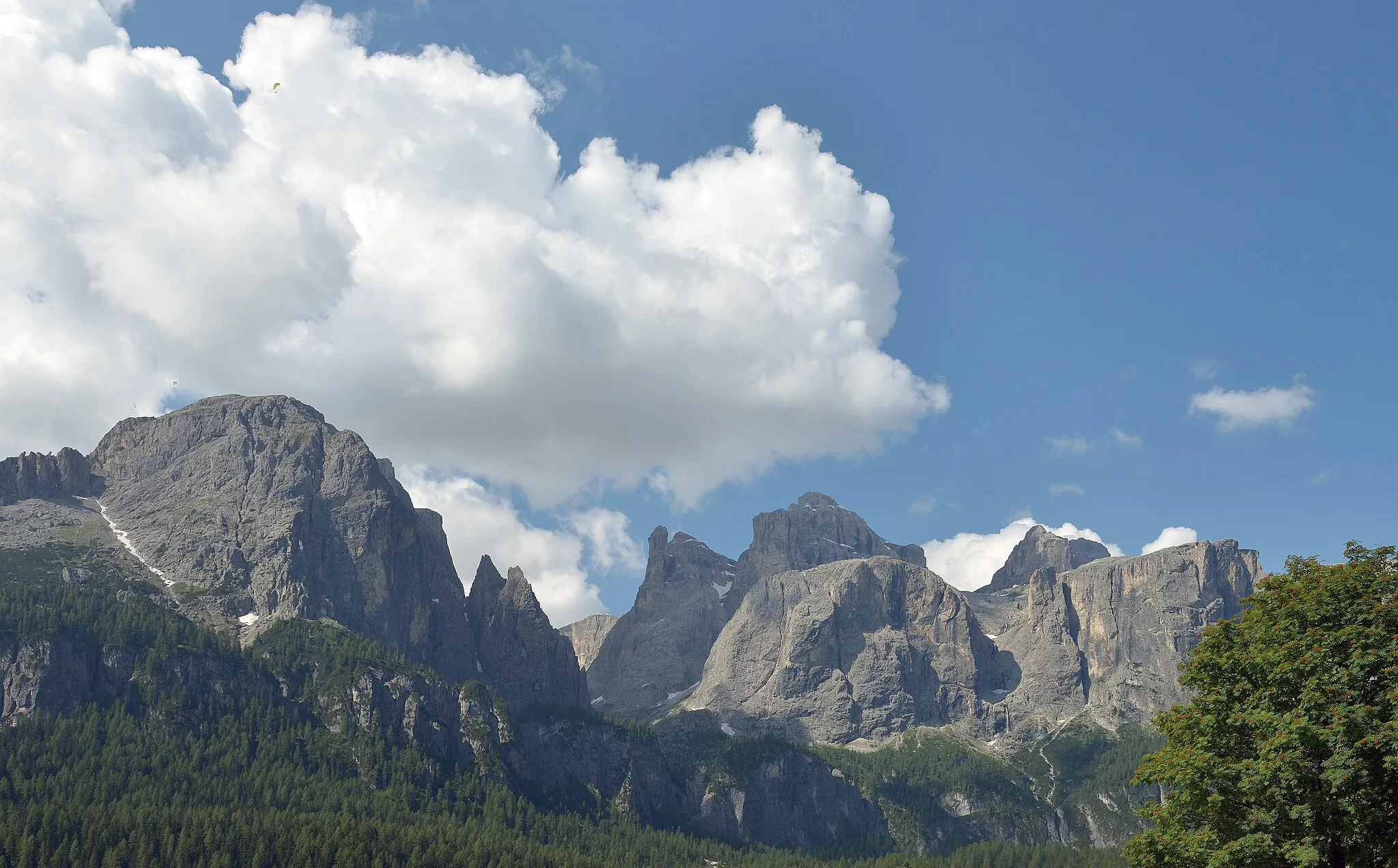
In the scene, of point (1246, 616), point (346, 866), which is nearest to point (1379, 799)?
point (1246, 616)

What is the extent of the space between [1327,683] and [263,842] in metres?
198

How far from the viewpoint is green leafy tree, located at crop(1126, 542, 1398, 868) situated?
120ft

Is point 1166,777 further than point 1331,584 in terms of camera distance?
Yes

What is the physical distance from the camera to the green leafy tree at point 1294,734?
36562mm

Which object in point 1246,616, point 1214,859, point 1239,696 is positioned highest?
point 1246,616

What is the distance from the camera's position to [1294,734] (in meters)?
37.5

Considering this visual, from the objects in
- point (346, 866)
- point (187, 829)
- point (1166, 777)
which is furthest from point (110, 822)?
point (1166, 777)

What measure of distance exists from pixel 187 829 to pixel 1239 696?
199m

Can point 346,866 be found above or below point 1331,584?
below

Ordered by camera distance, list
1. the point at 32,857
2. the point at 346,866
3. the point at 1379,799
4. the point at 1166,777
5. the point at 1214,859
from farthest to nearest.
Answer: the point at 346,866 < the point at 32,857 < the point at 1166,777 < the point at 1214,859 < the point at 1379,799

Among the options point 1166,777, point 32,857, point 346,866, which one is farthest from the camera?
point 346,866

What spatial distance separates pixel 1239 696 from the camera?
4212 centimetres

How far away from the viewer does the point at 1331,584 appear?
1575 inches

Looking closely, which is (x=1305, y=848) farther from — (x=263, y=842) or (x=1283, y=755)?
(x=263, y=842)
